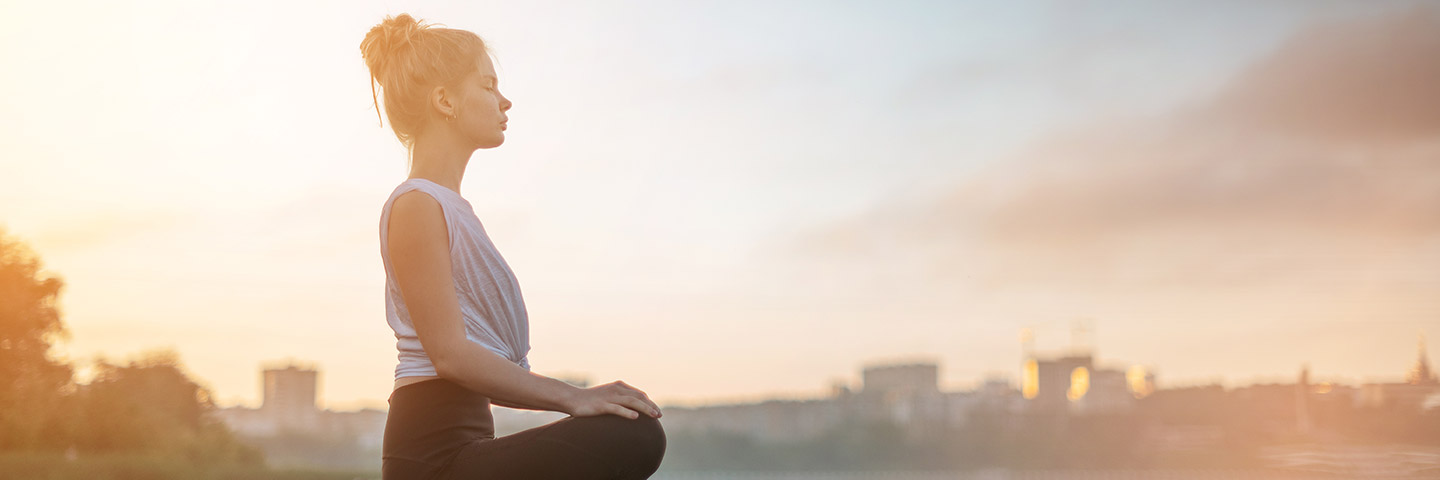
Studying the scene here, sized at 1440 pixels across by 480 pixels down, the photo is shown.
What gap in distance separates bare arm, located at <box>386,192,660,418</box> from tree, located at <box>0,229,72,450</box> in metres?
12.5

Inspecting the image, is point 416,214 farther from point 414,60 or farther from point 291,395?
point 291,395

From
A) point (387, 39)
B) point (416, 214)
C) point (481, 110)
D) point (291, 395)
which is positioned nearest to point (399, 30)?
point (387, 39)

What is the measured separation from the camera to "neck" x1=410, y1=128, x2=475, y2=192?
5.10 ft

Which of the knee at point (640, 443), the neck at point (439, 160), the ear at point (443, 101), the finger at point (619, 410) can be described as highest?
the ear at point (443, 101)

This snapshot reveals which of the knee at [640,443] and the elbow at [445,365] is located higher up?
the elbow at [445,365]

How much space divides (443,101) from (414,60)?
6 centimetres

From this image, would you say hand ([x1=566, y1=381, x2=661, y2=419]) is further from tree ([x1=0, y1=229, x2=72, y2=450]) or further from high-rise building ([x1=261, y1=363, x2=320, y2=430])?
high-rise building ([x1=261, y1=363, x2=320, y2=430])

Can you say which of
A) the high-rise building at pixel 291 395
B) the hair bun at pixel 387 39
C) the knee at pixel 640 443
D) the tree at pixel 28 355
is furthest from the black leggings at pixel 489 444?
the high-rise building at pixel 291 395

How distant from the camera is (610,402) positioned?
137cm

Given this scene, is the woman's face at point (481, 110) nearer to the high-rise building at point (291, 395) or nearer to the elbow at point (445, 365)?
the elbow at point (445, 365)

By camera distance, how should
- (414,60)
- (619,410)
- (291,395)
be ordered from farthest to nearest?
(291,395), (414,60), (619,410)

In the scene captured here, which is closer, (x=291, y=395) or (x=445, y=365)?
(x=445, y=365)

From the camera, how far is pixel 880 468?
117m

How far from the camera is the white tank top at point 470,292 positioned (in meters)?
1.44
